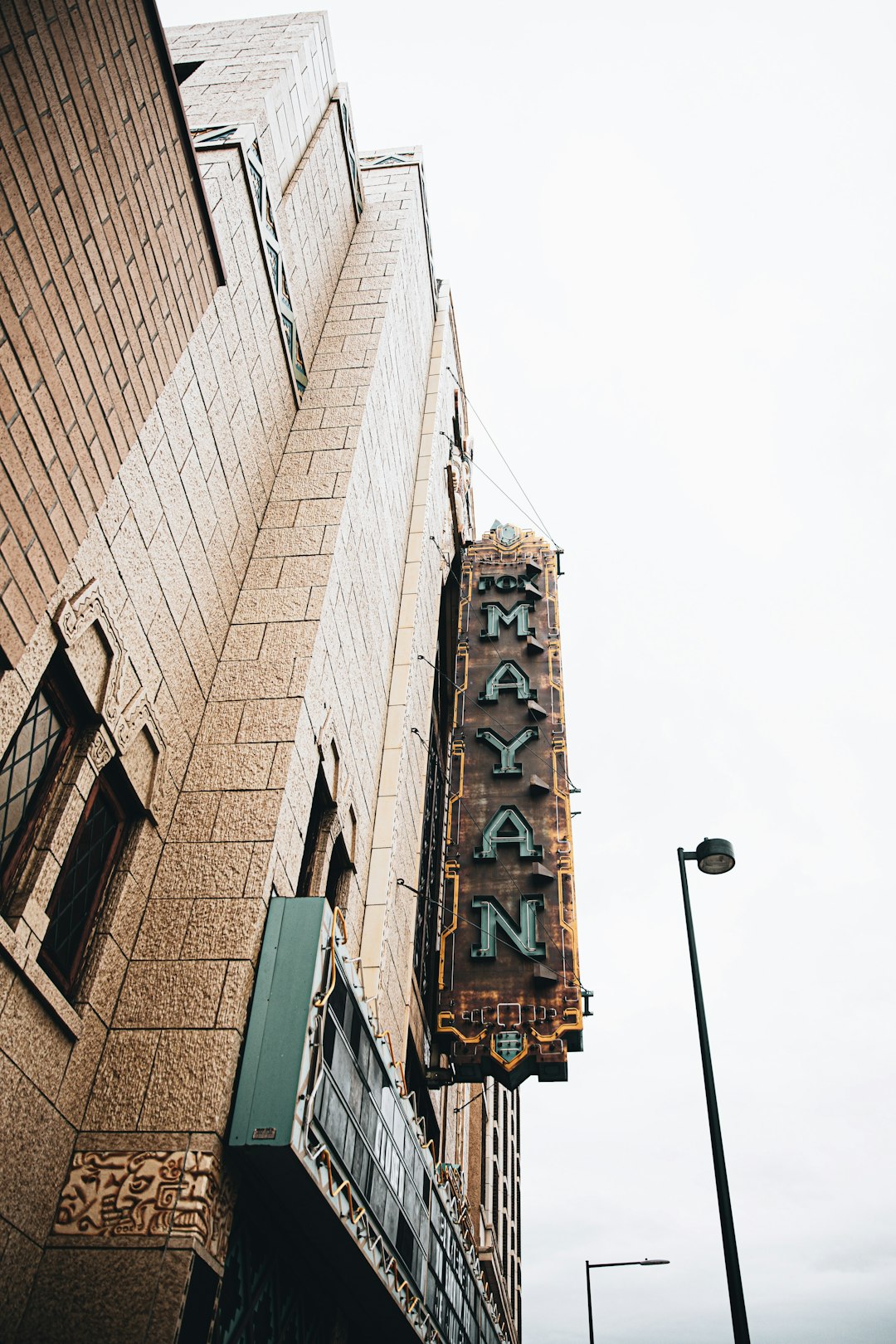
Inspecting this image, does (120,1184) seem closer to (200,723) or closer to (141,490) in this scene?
(200,723)

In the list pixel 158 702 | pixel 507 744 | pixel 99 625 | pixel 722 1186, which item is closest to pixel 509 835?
pixel 507 744

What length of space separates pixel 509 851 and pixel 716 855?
5.63 m

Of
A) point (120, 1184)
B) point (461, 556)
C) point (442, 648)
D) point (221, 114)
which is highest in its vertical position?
point (461, 556)

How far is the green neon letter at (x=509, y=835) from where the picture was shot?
19.1m

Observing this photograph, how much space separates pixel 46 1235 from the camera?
7.50 metres

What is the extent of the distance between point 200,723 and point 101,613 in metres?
2.63

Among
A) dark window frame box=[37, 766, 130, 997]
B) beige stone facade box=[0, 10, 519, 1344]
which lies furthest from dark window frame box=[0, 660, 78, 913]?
dark window frame box=[37, 766, 130, 997]

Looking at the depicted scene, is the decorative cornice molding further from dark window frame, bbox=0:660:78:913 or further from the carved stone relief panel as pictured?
the carved stone relief panel

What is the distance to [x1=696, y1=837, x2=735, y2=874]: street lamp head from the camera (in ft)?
47.5

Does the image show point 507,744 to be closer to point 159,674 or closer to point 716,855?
point 716,855

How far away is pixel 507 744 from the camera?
21.6 metres

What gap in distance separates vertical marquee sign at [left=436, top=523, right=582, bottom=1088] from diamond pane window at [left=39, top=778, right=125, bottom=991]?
899 centimetres

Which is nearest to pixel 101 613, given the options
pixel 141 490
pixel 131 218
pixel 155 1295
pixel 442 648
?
pixel 141 490

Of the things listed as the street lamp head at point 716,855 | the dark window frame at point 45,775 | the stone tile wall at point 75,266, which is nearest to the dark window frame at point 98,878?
the dark window frame at point 45,775
